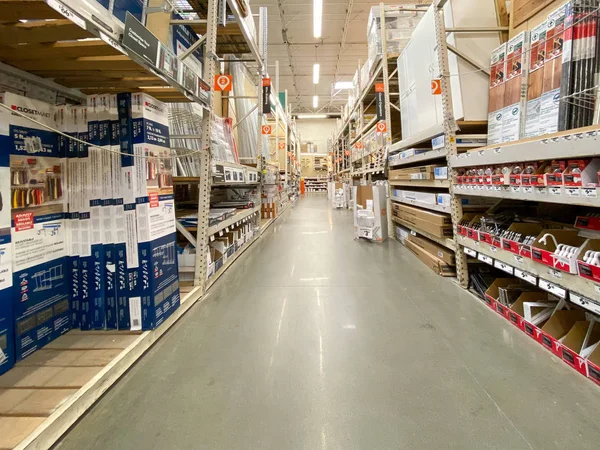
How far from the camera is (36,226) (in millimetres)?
1326

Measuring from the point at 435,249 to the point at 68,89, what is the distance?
10.8 feet

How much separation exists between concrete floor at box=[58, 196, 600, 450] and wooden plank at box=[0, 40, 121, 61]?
1.47 m

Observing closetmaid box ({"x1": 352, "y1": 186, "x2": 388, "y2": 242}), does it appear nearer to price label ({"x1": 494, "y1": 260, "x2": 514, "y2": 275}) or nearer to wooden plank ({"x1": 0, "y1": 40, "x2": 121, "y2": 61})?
price label ({"x1": 494, "y1": 260, "x2": 514, "y2": 275})

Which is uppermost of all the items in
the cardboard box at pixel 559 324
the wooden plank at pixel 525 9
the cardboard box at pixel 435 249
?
the wooden plank at pixel 525 9

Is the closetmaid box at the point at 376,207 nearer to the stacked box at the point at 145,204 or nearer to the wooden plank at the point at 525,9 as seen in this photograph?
the wooden plank at the point at 525,9

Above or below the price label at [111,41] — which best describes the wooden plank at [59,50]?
above

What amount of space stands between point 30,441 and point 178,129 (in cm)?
247

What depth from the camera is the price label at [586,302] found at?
44.2 inches

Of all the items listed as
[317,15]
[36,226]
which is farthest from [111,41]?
[317,15]

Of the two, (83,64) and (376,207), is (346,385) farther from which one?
(376,207)

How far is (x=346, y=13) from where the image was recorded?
9.05 meters

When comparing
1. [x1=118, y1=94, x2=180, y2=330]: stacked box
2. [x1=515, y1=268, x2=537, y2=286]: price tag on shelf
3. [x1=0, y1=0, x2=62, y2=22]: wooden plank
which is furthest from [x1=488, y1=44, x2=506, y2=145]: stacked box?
[x1=0, y1=0, x2=62, y2=22]: wooden plank

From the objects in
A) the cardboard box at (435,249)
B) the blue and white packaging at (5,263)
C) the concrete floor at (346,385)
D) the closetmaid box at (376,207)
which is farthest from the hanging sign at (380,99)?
the blue and white packaging at (5,263)

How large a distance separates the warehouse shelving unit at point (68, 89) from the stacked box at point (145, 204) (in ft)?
0.41
